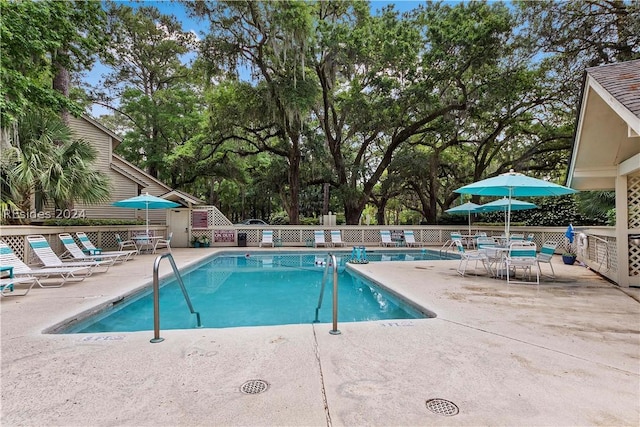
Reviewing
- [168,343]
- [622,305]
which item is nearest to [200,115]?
[168,343]

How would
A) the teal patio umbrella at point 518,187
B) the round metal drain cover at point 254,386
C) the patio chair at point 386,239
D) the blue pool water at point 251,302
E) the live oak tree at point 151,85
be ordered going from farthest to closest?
the live oak tree at point 151,85 < the patio chair at point 386,239 < the teal patio umbrella at point 518,187 < the blue pool water at point 251,302 < the round metal drain cover at point 254,386

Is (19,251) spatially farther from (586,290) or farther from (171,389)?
(586,290)

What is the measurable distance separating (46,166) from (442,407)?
34.3 ft

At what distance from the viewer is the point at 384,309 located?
5.47 m

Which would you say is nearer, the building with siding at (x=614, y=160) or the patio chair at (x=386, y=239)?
the building with siding at (x=614, y=160)

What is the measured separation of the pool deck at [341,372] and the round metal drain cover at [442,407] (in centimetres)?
4

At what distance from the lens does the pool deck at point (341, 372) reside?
6.68ft

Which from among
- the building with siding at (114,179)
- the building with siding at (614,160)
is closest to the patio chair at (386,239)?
the building with siding at (614,160)

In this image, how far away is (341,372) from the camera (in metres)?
2.62

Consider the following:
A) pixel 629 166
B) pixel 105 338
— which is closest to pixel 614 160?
pixel 629 166

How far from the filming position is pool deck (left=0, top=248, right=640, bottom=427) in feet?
6.68

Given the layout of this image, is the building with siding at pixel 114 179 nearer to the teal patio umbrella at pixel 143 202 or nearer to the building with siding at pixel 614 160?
the teal patio umbrella at pixel 143 202

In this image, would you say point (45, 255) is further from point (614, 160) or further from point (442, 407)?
point (614, 160)

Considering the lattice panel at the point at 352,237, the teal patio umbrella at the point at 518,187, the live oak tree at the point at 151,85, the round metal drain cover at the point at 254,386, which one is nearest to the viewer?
the round metal drain cover at the point at 254,386
